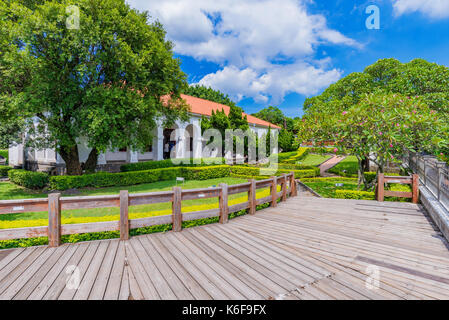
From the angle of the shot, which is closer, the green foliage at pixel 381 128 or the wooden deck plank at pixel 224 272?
the wooden deck plank at pixel 224 272

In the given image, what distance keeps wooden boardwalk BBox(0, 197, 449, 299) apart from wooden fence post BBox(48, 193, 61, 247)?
0.63 feet

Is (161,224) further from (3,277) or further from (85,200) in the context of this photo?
(3,277)

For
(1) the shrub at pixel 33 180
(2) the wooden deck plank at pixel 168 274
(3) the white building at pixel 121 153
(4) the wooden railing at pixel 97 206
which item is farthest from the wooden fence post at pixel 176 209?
(1) the shrub at pixel 33 180

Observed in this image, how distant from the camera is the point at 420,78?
2017 centimetres

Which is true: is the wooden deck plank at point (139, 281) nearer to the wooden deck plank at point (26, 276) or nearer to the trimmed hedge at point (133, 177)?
the wooden deck plank at point (26, 276)

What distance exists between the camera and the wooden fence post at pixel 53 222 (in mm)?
4145

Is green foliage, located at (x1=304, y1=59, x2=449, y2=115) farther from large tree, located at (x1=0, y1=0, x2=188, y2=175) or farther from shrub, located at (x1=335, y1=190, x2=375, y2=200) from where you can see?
large tree, located at (x1=0, y1=0, x2=188, y2=175)

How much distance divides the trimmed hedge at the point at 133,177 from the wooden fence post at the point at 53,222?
10.3 metres

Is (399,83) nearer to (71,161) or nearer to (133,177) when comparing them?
(133,177)

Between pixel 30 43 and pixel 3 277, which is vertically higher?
pixel 30 43
